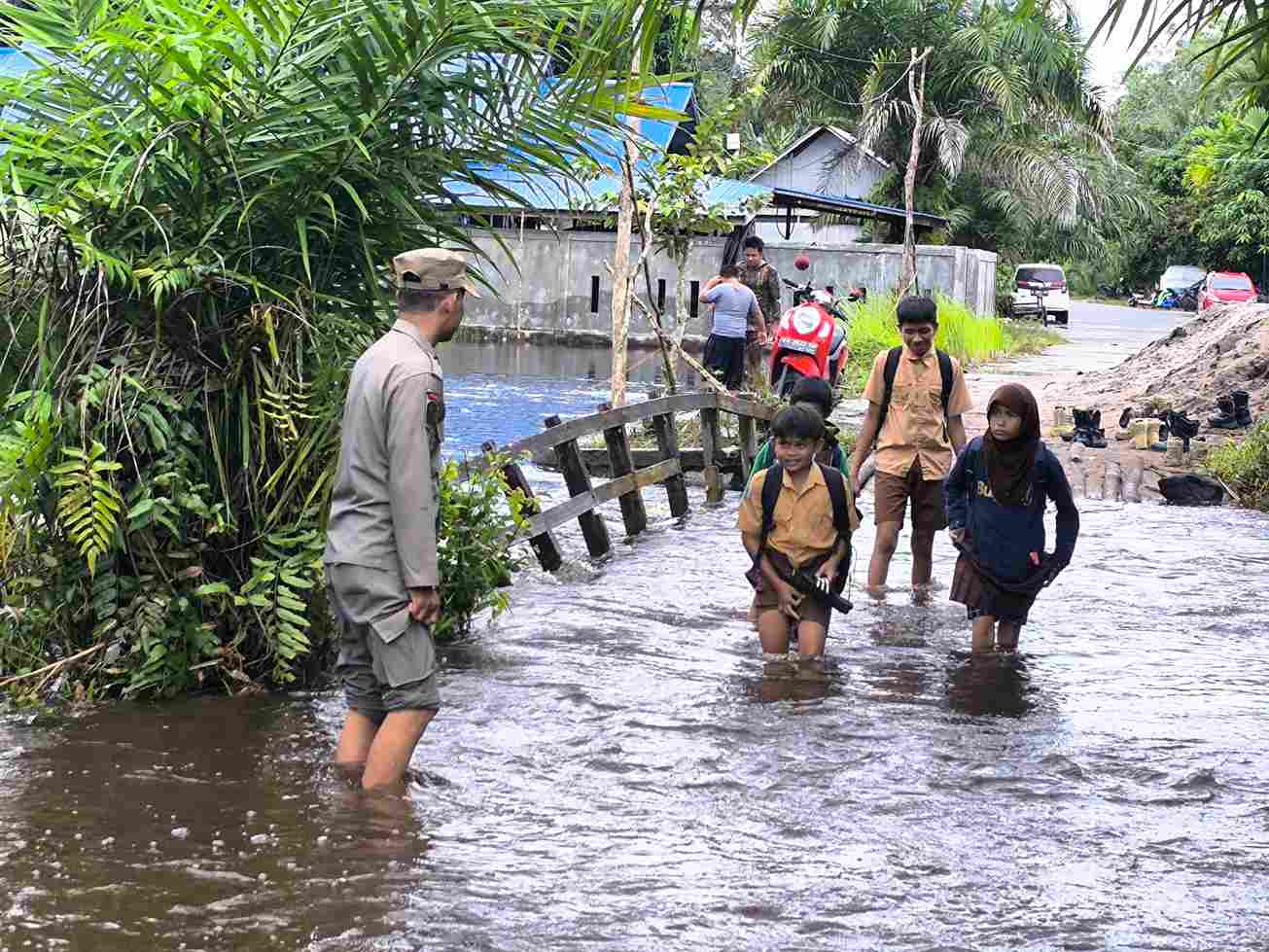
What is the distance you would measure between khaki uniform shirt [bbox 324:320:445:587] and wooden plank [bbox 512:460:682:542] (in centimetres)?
347

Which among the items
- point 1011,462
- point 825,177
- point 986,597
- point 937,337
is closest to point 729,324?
point 986,597

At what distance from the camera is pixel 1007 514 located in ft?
26.1

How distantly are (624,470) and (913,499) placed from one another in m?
2.62

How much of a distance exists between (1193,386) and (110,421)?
16994 mm

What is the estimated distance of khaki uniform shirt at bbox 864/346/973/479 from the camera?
31.6 ft

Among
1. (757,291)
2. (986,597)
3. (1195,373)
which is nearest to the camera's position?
(986,597)

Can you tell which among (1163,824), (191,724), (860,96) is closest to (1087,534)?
(1163,824)

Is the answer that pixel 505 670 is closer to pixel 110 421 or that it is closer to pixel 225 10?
pixel 110 421

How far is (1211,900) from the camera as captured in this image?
5.09 meters

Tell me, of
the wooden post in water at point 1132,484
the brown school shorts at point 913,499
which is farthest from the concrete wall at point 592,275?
the brown school shorts at point 913,499

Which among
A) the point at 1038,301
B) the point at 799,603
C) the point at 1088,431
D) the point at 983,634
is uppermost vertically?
the point at 1038,301

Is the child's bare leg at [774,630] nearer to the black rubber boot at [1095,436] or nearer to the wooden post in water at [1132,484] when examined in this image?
the wooden post in water at [1132,484]

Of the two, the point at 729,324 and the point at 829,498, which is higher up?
the point at 729,324

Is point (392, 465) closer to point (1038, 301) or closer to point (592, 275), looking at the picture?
point (592, 275)
